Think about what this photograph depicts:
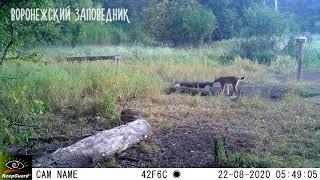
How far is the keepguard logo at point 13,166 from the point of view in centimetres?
381

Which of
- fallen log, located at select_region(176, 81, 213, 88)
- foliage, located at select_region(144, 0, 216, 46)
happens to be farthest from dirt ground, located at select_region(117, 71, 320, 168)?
foliage, located at select_region(144, 0, 216, 46)

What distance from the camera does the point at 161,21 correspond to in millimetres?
4121

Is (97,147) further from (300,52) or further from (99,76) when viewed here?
(300,52)

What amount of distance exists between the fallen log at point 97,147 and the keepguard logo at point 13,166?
0.06 metres

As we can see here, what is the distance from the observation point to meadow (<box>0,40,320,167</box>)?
405cm

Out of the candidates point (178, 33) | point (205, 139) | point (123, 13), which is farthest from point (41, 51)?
point (205, 139)

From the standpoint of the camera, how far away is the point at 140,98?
4242mm

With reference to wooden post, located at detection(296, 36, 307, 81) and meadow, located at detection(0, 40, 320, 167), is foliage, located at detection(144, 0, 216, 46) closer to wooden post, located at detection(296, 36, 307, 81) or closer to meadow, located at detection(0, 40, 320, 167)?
meadow, located at detection(0, 40, 320, 167)

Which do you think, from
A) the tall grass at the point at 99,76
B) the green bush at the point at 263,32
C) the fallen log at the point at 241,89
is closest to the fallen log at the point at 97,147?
the tall grass at the point at 99,76

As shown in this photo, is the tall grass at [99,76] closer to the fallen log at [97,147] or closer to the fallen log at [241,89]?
the fallen log at [241,89]

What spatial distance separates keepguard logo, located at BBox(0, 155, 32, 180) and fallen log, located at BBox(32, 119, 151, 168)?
2.5 inches

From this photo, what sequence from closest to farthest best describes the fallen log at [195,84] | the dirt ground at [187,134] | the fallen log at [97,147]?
1. the fallen log at [97,147]
2. the dirt ground at [187,134]
3. the fallen log at [195,84]

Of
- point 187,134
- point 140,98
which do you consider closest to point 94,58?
point 140,98

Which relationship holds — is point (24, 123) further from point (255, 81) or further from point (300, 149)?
point (300, 149)
